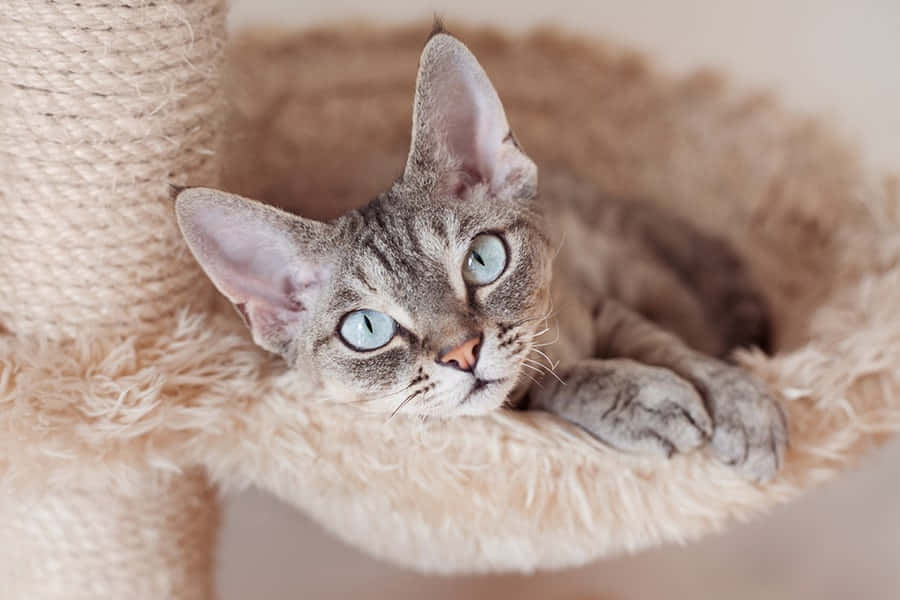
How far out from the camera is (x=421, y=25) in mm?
1848

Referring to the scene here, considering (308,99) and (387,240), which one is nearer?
(387,240)

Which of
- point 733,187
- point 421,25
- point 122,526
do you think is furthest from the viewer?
point 421,25

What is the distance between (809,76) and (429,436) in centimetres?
182

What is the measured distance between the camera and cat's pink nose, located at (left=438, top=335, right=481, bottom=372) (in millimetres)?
907

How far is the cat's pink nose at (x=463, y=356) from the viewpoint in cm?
91

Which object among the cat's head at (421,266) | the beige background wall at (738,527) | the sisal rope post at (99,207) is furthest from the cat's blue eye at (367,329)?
the beige background wall at (738,527)

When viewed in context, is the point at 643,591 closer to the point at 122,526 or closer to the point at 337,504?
the point at 337,504

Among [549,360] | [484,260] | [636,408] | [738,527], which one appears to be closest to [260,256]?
A: [484,260]

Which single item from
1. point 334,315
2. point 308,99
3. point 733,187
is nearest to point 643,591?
point 733,187

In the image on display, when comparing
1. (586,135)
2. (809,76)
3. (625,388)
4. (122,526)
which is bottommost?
(122,526)

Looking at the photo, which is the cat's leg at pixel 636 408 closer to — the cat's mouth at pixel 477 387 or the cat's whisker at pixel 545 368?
the cat's whisker at pixel 545 368

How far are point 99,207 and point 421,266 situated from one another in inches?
14.9

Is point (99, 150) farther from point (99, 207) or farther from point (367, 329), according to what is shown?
point (367, 329)

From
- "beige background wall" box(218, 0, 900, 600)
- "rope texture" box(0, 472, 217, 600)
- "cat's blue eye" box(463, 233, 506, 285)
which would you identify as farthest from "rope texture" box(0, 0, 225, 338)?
"beige background wall" box(218, 0, 900, 600)
